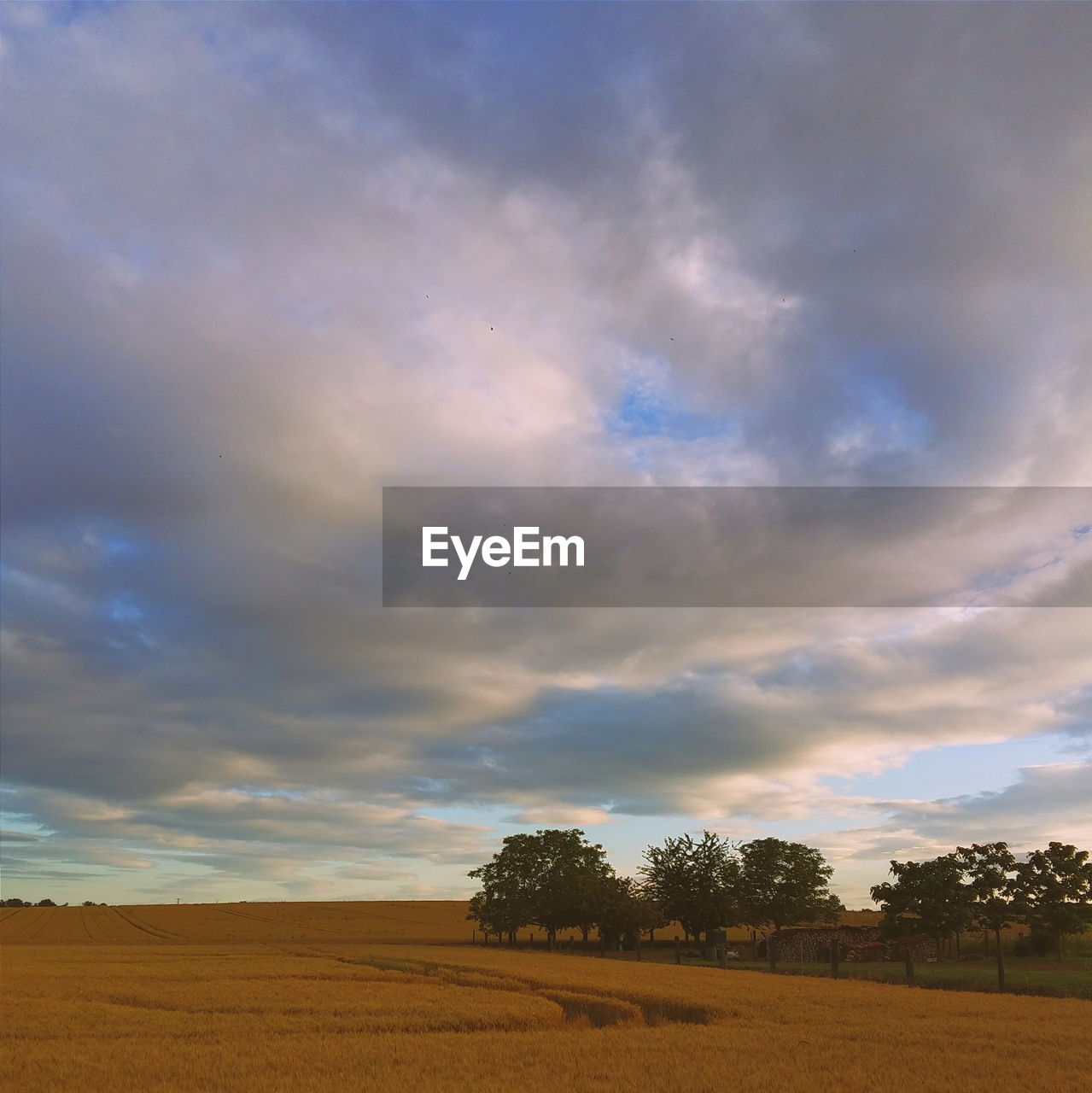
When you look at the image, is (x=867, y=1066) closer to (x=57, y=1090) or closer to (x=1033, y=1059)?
(x=1033, y=1059)

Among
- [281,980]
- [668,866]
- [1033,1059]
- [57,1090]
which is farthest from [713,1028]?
[668,866]

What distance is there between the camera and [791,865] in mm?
121625

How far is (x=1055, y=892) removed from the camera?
72562 mm

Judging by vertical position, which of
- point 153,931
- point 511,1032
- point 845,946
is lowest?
point 153,931

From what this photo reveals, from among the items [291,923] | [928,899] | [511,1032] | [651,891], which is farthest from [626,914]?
[291,923]

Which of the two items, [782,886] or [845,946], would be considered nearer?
[845,946]

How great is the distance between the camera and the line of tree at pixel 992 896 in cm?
7112

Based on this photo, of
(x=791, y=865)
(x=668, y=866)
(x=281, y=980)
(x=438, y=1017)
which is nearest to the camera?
(x=438, y=1017)

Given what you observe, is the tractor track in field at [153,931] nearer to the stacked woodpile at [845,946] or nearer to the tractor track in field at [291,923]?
the tractor track in field at [291,923]

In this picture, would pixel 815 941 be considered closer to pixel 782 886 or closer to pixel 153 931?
pixel 782 886

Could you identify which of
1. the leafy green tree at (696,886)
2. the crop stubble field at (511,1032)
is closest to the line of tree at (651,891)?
the leafy green tree at (696,886)

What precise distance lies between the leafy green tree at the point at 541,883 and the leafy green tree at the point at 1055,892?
2052 inches

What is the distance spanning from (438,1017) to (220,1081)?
539 inches

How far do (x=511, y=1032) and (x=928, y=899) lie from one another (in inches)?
2484
